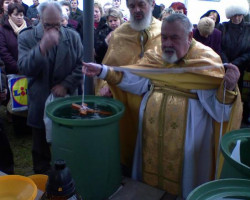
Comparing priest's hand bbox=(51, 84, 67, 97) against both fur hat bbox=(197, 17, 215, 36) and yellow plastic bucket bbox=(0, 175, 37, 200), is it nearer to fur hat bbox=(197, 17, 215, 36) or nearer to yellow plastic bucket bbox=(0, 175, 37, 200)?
yellow plastic bucket bbox=(0, 175, 37, 200)

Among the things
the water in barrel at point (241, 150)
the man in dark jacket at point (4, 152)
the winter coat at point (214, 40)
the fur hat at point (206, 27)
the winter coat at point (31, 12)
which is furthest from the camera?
the winter coat at point (31, 12)

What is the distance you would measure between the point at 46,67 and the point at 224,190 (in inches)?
71.0

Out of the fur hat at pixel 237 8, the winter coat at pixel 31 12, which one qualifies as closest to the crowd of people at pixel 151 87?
the fur hat at pixel 237 8

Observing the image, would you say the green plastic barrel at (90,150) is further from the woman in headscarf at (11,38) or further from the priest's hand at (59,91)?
the woman in headscarf at (11,38)

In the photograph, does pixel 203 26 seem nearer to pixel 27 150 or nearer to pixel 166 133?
pixel 166 133

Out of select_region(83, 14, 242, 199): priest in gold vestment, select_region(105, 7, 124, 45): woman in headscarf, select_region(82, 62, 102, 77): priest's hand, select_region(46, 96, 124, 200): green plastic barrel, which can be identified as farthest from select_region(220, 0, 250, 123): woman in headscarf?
select_region(46, 96, 124, 200): green plastic barrel

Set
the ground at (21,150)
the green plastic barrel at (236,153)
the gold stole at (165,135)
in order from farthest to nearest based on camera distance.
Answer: the ground at (21,150) → the gold stole at (165,135) → the green plastic barrel at (236,153)

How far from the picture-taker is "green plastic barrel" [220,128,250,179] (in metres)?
1.19

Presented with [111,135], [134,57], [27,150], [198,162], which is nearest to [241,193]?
[111,135]

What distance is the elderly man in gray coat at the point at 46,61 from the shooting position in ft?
7.43

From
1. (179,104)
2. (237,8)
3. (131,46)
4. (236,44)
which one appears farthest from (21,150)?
(237,8)

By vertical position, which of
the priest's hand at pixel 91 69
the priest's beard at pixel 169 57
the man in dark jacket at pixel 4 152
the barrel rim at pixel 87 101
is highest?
the priest's beard at pixel 169 57

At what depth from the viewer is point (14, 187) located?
1323 millimetres

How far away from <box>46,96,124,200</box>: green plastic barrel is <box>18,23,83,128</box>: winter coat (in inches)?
24.3
